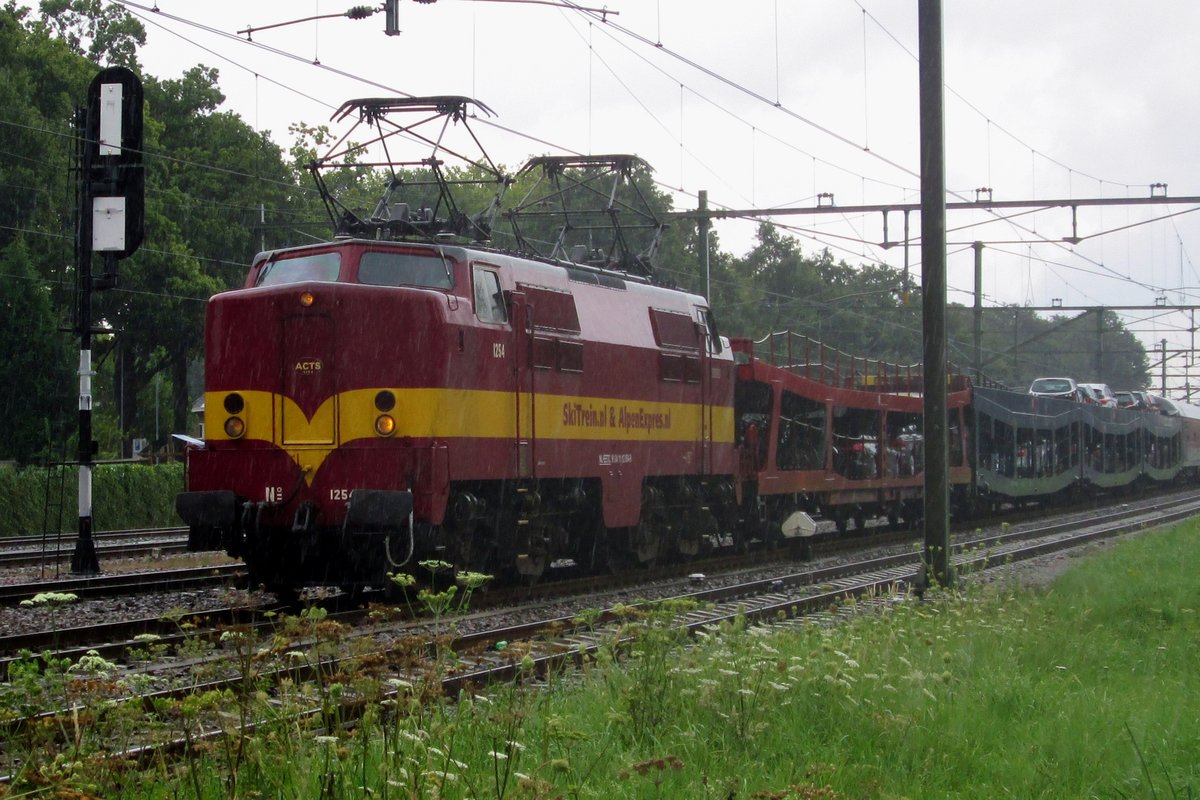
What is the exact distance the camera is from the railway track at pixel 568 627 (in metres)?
6.16

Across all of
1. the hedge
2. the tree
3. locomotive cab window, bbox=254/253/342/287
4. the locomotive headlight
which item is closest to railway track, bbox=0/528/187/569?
the hedge

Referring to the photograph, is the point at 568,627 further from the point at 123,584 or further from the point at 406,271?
the point at 123,584

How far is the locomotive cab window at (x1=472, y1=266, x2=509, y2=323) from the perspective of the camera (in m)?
13.8

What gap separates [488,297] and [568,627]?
3.87 metres

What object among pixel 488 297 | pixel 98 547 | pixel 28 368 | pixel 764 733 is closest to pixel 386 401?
pixel 488 297

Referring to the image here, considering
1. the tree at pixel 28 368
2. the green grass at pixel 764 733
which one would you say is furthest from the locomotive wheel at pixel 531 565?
the tree at pixel 28 368

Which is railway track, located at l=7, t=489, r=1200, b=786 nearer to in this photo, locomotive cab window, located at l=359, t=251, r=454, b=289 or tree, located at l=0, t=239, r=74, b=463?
locomotive cab window, located at l=359, t=251, r=454, b=289

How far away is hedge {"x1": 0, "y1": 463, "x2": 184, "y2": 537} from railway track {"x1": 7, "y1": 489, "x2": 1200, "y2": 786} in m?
17.6

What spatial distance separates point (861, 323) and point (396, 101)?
Result: 54.8 metres

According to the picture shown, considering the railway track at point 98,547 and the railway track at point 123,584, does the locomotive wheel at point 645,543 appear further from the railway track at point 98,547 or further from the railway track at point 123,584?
the railway track at point 98,547

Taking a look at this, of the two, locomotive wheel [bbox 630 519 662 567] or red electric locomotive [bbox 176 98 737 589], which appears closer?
red electric locomotive [bbox 176 98 737 589]

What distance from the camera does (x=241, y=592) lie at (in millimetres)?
14773

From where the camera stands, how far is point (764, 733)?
22.9ft

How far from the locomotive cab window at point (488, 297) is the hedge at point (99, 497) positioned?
17113 mm
